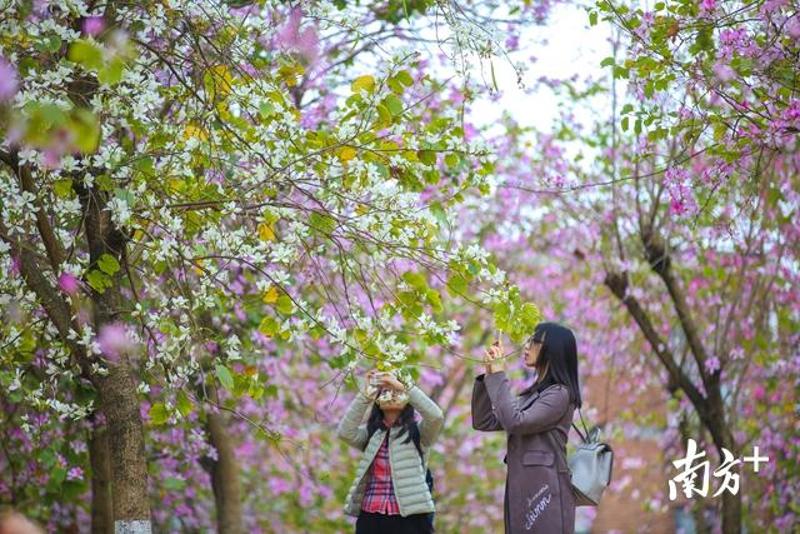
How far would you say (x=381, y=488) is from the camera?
6738 millimetres

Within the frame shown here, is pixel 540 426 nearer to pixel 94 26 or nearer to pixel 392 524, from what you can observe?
pixel 392 524

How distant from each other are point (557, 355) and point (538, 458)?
0.47 meters

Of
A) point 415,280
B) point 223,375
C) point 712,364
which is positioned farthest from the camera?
point 712,364

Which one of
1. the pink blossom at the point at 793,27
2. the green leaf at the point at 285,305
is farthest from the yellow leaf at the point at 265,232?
the pink blossom at the point at 793,27

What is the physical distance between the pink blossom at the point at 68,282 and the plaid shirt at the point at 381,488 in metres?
1.92

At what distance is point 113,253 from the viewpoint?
19.3 ft

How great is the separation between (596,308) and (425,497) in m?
8.47

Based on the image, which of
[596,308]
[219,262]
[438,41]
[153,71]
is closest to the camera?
[438,41]

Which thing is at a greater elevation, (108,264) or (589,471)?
(108,264)

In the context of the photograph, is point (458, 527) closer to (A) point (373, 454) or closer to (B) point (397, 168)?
(A) point (373, 454)

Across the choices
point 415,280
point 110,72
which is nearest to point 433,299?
point 415,280

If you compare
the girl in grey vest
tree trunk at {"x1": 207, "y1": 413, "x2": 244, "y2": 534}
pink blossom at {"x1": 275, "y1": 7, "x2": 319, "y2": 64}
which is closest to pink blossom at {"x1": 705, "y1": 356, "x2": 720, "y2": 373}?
tree trunk at {"x1": 207, "y1": 413, "x2": 244, "y2": 534}

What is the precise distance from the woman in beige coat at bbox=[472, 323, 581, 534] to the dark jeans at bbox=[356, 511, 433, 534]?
2.94ft

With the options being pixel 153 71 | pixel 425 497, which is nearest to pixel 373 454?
pixel 425 497
